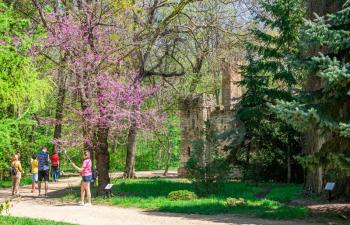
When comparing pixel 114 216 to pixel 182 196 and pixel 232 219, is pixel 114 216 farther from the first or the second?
pixel 182 196

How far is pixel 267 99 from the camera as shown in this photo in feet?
75.2

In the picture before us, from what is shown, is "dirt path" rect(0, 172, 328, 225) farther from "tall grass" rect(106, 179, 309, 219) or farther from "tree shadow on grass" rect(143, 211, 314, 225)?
"tall grass" rect(106, 179, 309, 219)

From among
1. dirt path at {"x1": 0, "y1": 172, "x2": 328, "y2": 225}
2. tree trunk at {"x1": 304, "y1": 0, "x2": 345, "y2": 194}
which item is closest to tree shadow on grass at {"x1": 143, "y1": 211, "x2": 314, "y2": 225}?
dirt path at {"x1": 0, "y1": 172, "x2": 328, "y2": 225}

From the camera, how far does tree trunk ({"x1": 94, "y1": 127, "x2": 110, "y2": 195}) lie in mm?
18859

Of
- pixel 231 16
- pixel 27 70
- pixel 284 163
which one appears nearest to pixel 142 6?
pixel 231 16

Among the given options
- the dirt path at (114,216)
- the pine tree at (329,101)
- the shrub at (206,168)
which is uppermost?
the pine tree at (329,101)

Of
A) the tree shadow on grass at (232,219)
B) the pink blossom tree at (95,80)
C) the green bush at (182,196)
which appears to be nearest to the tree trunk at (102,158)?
the pink blossom tree at (95,80)

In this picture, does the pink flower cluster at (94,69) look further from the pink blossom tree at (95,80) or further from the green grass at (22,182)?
the green grass at (22,182)

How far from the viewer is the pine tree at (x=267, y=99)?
21844mm

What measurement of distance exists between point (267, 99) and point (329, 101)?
11.5m

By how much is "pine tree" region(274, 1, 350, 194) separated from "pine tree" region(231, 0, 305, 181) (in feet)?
32.0

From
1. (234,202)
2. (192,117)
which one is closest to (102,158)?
(234,202)

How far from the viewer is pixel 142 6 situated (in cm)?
2378

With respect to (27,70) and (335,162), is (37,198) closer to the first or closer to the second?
(27,70)
